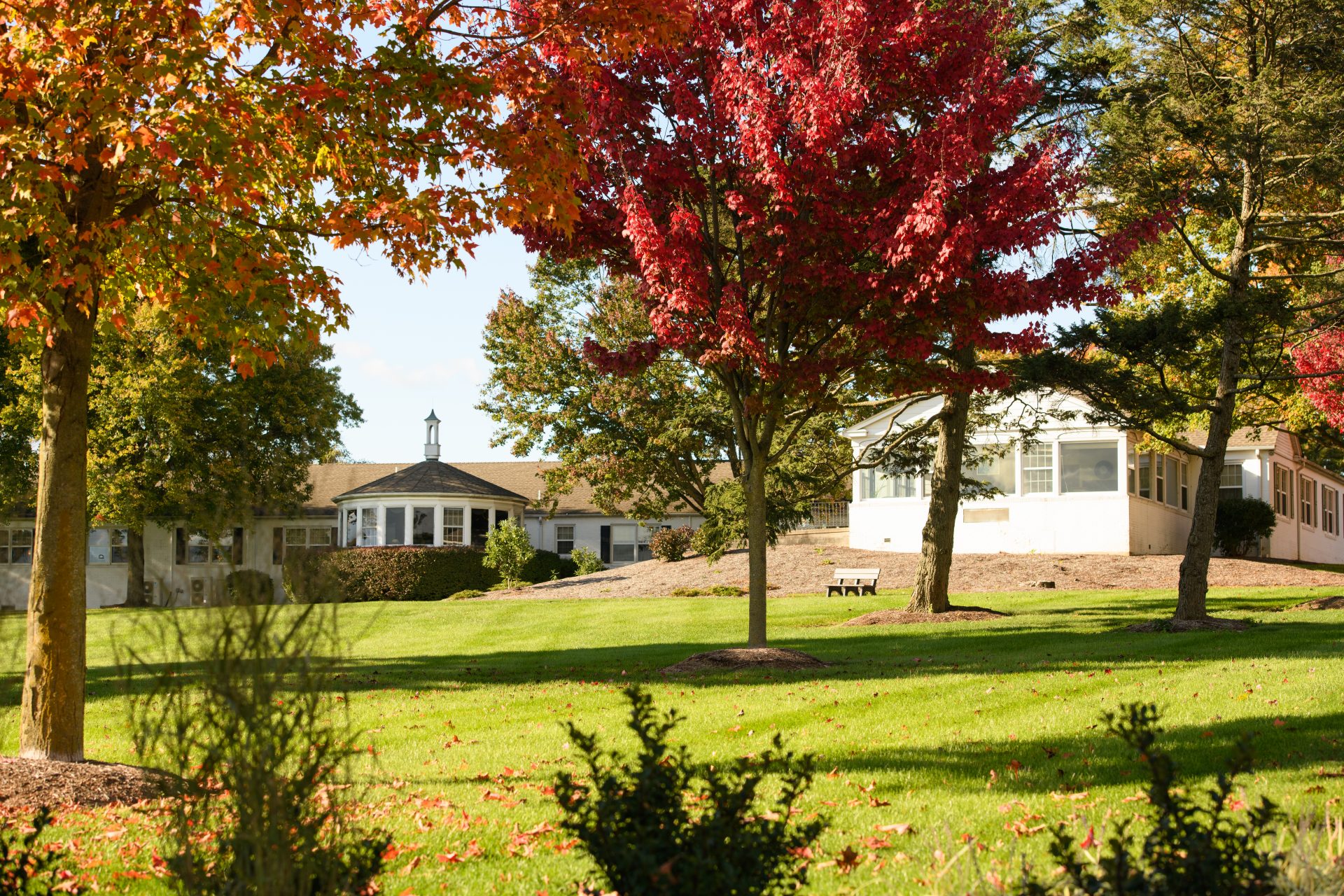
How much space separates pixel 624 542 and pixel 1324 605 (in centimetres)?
3021

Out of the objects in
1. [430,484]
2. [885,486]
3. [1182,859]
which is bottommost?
[1182,859]

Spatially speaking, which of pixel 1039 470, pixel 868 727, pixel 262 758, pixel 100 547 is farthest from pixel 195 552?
pixel 262 758

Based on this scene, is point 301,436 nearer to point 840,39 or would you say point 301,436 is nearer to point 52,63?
point 840,39

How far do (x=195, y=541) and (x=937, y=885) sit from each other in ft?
142

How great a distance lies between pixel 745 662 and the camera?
12.6 m

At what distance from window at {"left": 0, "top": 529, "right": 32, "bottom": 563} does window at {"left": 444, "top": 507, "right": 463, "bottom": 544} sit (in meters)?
15.5

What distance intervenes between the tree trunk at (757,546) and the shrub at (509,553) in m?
24.8

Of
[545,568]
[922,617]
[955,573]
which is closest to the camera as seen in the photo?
[922,617]

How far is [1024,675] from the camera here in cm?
1116

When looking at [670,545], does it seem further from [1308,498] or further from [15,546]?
[15,546]

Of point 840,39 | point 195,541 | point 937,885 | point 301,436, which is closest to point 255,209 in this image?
point 840,39

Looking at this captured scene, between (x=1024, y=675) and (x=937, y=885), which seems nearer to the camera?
(x=937, y=885)

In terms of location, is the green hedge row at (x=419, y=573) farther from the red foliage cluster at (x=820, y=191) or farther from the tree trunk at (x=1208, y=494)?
the red foliage cluster at (x=820, y=191)

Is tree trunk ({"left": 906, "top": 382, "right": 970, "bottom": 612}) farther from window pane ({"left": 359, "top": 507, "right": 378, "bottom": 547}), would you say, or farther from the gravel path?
window pane ({"left": 359, "top": 507, "right": 378, "bottom": 547})
